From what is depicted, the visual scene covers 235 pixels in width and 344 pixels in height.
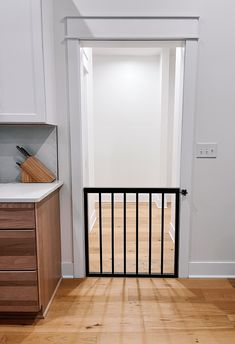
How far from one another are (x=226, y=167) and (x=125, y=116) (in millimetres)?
2577

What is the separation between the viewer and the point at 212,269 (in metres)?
2.23

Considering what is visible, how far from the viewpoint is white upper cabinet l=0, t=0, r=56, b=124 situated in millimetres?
1671

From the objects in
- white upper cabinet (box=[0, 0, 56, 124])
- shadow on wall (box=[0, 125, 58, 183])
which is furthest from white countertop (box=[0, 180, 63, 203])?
white upper cabinet (box=[0, 0, 56, 124])

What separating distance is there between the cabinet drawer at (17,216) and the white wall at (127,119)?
3007 mm

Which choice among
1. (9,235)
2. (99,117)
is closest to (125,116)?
(99,117)

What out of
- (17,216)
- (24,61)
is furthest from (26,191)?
(24,61)

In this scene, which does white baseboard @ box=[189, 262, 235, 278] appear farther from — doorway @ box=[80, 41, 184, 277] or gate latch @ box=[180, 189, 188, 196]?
doorway @ box=[80, 41, 184, 277]

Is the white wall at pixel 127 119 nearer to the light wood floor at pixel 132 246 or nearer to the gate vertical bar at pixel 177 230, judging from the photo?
the light wood floor at pixel 132 246

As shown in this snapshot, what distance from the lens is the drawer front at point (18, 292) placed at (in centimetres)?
162

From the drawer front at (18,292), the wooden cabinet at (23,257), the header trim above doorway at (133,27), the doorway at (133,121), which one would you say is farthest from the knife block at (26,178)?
the doorway at (133,121)

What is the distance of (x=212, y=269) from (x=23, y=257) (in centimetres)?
164

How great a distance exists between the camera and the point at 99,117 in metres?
4.40

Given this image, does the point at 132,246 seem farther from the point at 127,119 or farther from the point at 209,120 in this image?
the point at 127,119

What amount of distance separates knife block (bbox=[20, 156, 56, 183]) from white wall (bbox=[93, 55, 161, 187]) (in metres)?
2.47
